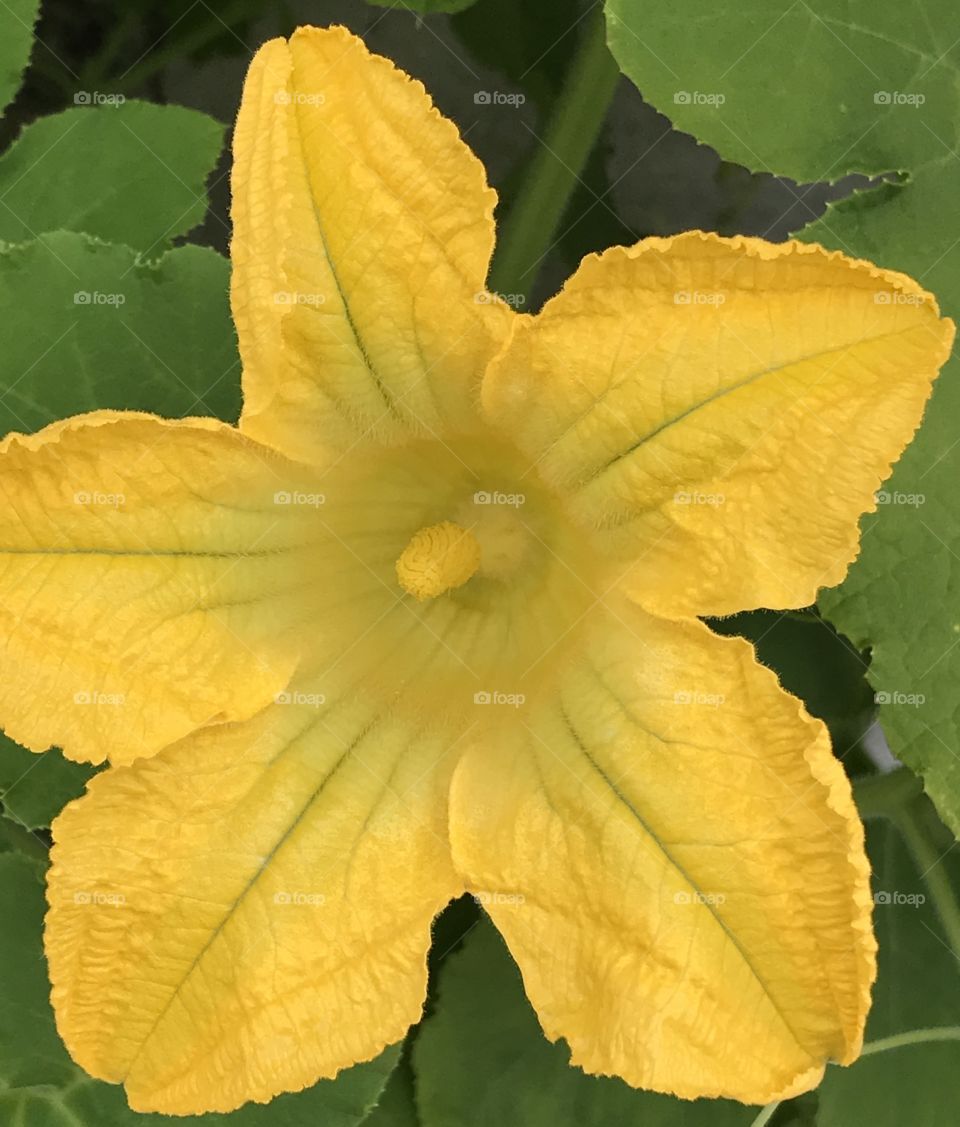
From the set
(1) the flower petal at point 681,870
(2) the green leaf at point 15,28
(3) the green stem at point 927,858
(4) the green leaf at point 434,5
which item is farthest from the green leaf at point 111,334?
(3) the green stem at point 927,858

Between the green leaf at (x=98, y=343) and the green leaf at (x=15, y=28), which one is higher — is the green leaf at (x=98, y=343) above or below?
below

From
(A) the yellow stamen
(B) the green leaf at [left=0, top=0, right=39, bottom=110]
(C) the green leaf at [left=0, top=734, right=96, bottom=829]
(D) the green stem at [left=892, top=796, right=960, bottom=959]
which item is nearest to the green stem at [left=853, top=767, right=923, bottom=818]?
(D) the green stem at [left=892, top=796, right=960, bottom=959]

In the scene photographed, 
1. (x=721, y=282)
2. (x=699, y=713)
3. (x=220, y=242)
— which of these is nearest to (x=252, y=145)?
(x=721, y=282)

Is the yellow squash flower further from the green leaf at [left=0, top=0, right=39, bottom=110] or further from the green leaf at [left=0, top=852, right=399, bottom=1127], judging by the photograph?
→ the green leaf at [left=0, top=0, right=39, bottom=110]

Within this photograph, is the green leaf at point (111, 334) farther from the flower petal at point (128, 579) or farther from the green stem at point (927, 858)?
the green stem at point (927, 858)

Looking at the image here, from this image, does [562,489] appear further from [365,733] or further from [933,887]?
[933,887]

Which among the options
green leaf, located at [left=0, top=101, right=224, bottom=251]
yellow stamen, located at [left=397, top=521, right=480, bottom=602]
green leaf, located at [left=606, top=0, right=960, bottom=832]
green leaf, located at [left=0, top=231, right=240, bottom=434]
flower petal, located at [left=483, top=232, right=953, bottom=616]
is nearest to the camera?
flower petal, located at [left=483, top=232, right=953, bottom=616]

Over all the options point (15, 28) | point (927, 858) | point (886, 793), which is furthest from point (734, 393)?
point (15, 28)
